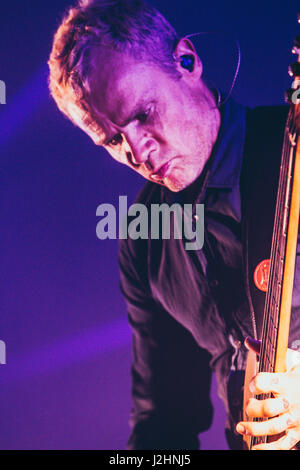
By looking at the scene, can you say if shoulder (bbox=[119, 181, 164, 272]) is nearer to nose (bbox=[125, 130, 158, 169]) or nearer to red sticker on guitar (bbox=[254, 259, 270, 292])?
nose (bbox=[125, 130, 158, 169])

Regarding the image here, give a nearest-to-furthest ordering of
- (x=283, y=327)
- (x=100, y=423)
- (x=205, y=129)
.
A: (x=283, y=327) → (x=205, y=129) → (x=100, y=423)

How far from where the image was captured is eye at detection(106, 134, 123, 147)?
1407mm

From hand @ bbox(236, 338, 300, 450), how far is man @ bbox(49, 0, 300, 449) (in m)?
0.38

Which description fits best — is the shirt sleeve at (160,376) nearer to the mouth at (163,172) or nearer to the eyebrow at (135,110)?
the mouth at (163,172)

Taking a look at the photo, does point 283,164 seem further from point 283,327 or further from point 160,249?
point 160,249

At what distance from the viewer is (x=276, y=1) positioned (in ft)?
4.98

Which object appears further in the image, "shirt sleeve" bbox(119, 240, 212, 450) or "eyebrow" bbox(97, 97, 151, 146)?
"shirt sleeve" bbox(119, 240, 212, 450)

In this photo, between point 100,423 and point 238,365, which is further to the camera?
point 100,423

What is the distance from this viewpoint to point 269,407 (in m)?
0.91

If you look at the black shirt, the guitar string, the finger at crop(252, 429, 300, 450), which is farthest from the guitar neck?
the black shirt

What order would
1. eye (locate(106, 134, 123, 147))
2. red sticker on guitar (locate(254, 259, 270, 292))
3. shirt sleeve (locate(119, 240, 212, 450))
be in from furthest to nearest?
shirt sleeve (locate(119, 240, 212, 450)), eye (locate(106, 134, 123, 147)), red sticker on guitar (locate(254, 259, 270, 292))

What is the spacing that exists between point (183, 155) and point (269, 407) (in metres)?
0.77
